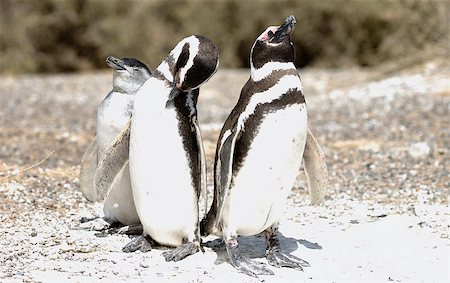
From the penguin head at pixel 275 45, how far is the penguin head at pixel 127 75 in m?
0.85

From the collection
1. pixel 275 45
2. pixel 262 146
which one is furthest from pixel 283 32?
pixel 262 146

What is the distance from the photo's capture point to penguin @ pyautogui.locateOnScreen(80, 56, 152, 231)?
4883 mm

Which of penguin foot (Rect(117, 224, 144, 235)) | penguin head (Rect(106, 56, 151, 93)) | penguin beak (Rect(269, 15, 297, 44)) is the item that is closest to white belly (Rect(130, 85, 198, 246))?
penguin foot (Rect(117, 224, 144, 235))

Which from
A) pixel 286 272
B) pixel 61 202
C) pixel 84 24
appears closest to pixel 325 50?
pixel 84 24

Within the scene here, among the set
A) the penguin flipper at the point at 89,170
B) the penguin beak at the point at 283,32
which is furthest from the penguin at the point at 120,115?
the penguin beak at the point at 283,32

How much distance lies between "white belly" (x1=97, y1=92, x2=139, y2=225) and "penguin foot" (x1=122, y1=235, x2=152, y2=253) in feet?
1.12

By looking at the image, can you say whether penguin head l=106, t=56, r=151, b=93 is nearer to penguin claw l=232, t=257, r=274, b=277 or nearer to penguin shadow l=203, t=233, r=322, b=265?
penguin shadow l=203, t=233, r=322, b=265

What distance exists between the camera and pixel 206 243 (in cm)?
493

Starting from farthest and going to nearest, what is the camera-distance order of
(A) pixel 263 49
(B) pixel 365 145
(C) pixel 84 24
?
1. (C) pixel 84 24
2. (B) pixel 365 145
3. (A) pixel 263 49

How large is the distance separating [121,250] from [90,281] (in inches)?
24.4

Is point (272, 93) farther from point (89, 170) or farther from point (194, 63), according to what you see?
point (89, 170)

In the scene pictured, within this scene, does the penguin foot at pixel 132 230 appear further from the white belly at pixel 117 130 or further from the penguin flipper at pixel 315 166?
the penguin flipper at pixel 315 166

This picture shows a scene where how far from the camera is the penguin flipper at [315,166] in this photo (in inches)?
184

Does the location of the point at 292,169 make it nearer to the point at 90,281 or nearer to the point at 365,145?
the point at 90,281
